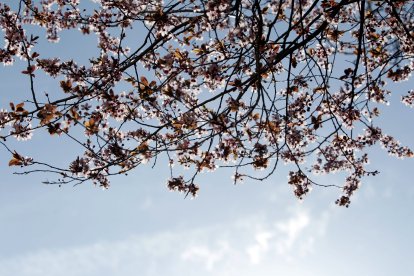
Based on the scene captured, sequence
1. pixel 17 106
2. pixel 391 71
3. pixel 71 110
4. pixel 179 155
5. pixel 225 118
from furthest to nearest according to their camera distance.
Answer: pixel 179 155
pixel 391 71
pixel 225 118
pixel 71 110
pixel 17 106

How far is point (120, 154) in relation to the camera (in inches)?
210

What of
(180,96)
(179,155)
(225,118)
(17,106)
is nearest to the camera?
(17,106)

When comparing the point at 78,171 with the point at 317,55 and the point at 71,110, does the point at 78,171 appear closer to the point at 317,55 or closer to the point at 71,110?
the point at 71,110

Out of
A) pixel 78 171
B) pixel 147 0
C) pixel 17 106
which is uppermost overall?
pixel 147 0

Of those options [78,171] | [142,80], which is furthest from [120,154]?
[142,80]

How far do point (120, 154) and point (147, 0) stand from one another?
2.51 metres

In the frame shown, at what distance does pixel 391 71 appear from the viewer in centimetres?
655

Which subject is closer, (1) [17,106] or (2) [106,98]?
(1) [17,106]

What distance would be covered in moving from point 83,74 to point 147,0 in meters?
1.52

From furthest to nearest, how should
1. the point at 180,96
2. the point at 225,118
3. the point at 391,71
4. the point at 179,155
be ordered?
the point at 179,155 → the point at 391,71 → the point at 225,118 → the point at 180,96

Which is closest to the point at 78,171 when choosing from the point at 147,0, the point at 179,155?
the point at 179,155

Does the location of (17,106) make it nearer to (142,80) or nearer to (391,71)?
(142,80)

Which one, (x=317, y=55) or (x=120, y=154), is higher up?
(x=317, y=55)

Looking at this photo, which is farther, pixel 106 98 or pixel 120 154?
pixel 106 98
